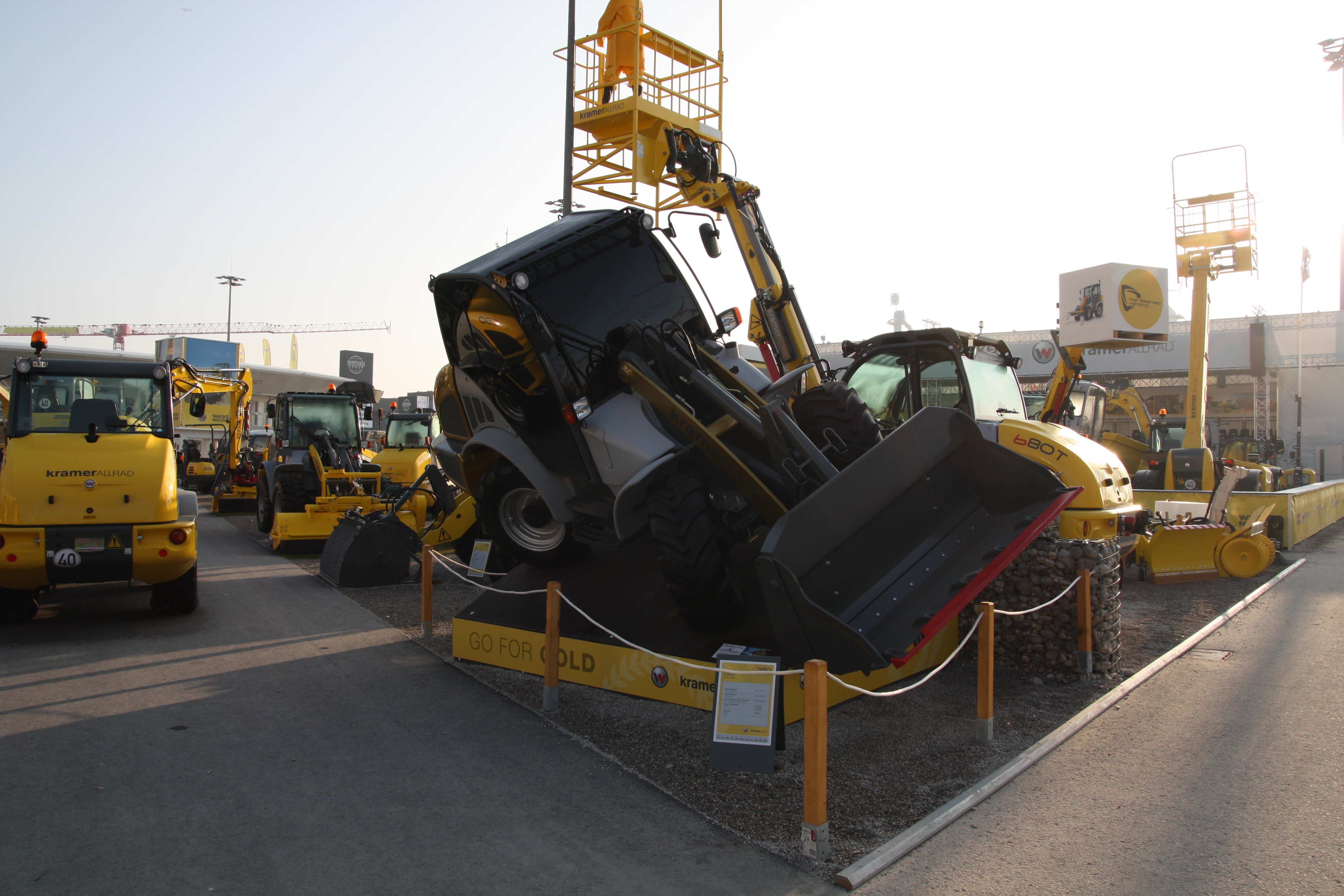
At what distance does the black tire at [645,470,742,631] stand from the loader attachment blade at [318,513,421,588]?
220 inches

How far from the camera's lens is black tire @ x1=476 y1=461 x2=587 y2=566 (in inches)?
265

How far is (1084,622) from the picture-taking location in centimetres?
570

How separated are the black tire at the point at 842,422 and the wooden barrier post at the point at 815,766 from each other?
2313 mm

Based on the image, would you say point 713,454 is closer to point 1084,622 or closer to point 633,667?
point 633,667

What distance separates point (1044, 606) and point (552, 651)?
3.15 metres

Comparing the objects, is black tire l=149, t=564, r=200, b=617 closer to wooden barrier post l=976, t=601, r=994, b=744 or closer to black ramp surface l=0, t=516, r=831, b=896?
black ramp surface l=0, t=516, r=831, b=896

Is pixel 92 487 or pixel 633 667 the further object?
pixel 92 487

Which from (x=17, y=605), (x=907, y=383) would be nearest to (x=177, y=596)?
(x=17, y=605)

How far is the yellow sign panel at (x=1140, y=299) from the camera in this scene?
1173cm

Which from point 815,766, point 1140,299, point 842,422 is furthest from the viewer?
point 1140,299

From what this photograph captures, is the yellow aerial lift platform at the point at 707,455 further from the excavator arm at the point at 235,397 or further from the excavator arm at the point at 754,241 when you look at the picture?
the excavator arm at the point at 235,397

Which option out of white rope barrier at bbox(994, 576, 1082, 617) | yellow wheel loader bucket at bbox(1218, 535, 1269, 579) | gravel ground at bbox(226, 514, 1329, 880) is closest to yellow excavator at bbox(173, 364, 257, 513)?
gravel ground at bbox(226, 514, 1329, 880)

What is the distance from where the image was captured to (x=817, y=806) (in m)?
3.26

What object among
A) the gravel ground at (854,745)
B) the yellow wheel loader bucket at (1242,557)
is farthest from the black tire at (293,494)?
the yellow wheel loader bucket at (1242,557)
